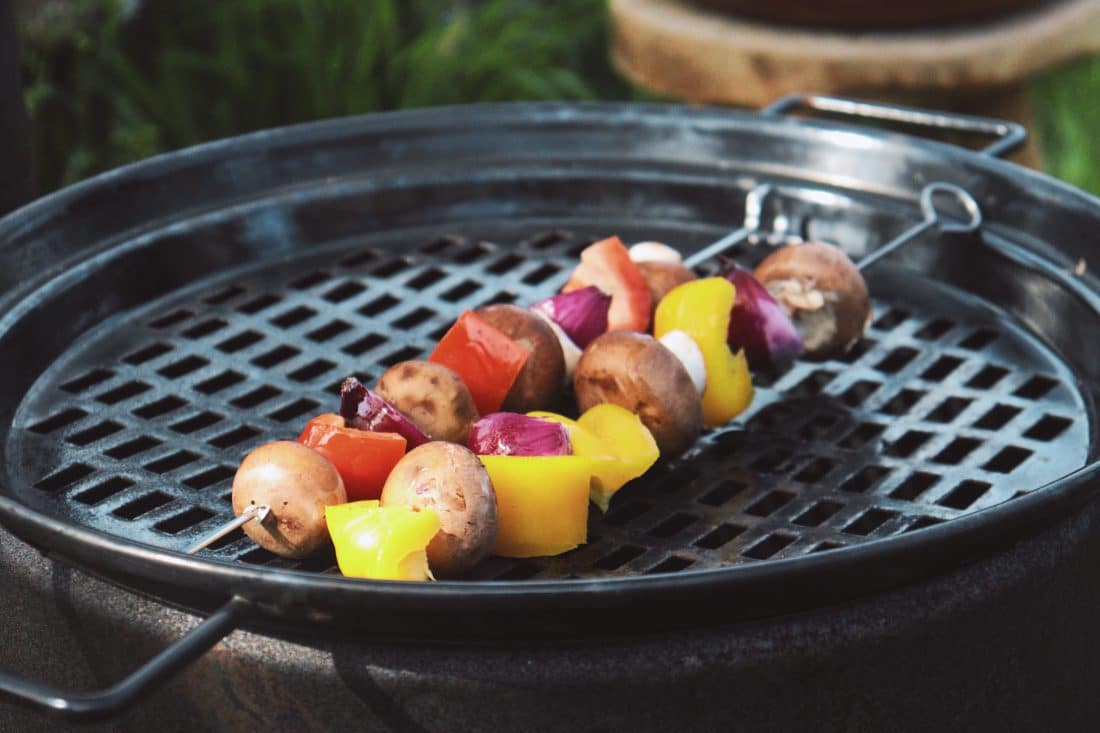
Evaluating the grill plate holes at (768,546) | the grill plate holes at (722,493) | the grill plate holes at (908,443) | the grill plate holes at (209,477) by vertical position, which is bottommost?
the grill plate holes at (768,546)

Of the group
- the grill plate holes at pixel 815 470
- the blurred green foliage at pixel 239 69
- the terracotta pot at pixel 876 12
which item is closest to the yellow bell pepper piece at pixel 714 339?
the grill plate holes at pixel 815 470

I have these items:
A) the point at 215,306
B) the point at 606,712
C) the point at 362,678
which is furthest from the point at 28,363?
the point at 606,712

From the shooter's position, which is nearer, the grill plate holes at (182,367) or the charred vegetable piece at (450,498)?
the charred vegetable piece at (450,498)

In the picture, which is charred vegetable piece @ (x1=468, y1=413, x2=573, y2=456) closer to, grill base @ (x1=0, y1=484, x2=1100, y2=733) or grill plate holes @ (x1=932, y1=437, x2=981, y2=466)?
grill base @ (x1=0, y1=484, x2=1100, y2=733)

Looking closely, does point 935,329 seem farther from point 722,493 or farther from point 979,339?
point 722,493

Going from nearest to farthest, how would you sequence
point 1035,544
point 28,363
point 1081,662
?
point 1035,544 < point 1081,662 < point 28,363

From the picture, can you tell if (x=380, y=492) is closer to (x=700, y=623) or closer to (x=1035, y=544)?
(x=700, y=623)

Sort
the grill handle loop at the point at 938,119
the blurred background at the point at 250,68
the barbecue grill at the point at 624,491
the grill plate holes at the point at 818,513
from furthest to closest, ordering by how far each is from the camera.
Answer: the blurred background at the point at 250,68 → the grill handle loop at the point at 938,119 → the grill plate holes at the point at 818,513 → the barbecue grill at the point at 624,491

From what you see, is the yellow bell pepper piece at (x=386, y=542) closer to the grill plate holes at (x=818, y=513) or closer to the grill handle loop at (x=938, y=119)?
the grill plate holes at (x=818, y=513)
